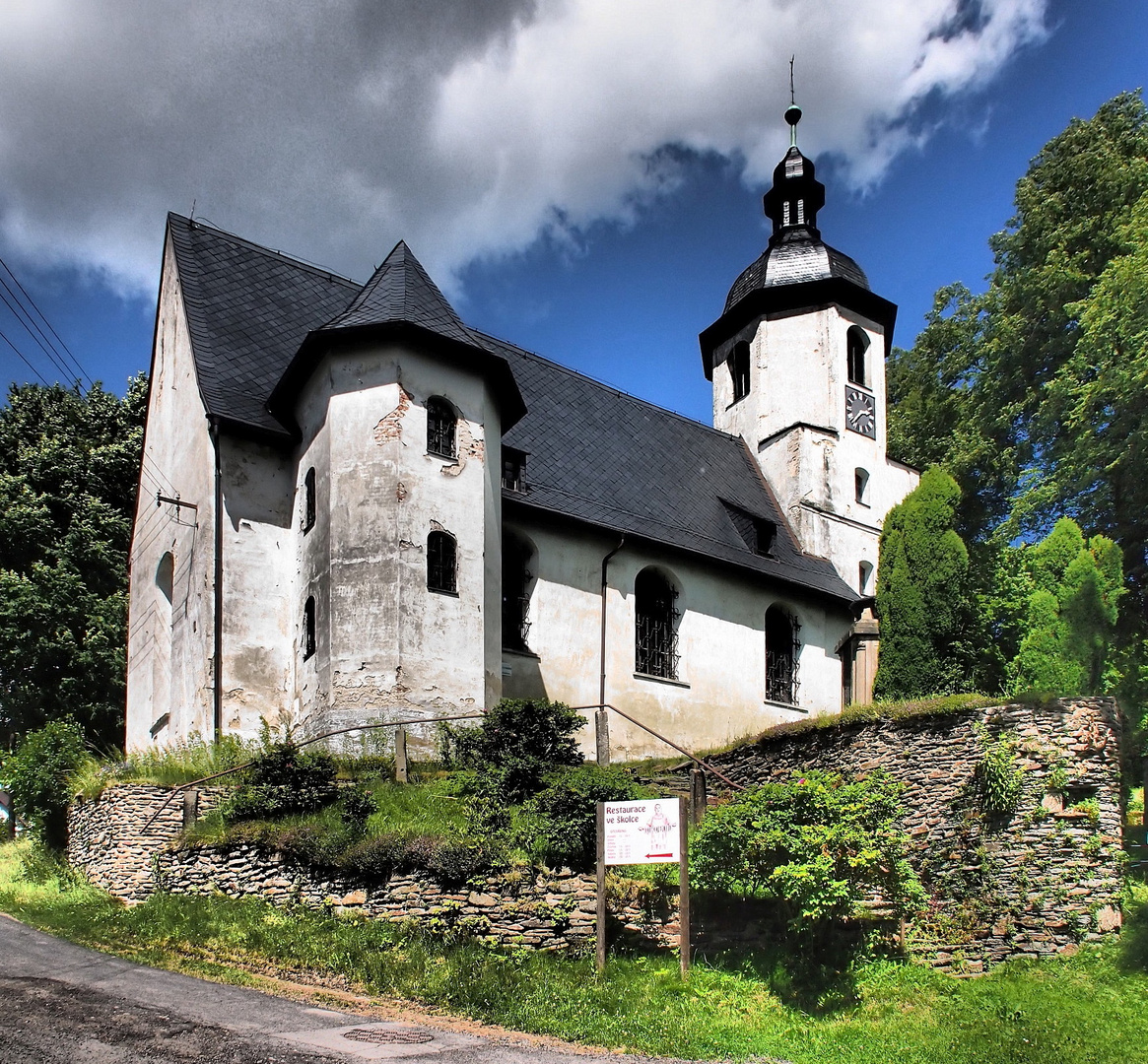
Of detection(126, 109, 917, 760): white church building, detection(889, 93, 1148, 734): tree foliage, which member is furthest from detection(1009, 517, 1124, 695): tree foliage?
detection(126, 109, 917, 760): white church building

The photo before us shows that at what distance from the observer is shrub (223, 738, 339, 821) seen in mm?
14617

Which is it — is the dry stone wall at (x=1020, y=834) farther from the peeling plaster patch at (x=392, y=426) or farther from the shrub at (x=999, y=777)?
the peeling plaster patch at (x=392, y=426)

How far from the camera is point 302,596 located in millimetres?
18969

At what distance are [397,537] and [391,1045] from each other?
965 cm

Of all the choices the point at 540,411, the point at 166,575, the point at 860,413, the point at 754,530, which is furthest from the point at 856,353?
the point at 166,575

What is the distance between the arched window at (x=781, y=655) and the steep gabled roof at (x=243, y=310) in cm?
1084

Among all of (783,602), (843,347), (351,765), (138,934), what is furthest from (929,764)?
(843,347)

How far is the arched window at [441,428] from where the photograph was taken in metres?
19.0

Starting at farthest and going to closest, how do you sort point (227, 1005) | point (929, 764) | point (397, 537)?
point (397, 537) < point (929, 764) < point (227, 1005)

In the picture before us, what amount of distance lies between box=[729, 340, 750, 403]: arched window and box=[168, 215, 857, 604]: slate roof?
170cm

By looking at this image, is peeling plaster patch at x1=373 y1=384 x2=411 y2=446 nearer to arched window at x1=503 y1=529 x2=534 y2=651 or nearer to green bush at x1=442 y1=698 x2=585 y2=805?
arched window at x1=503 y1=529 x2=534 y2=651

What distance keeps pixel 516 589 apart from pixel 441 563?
9.62 feet

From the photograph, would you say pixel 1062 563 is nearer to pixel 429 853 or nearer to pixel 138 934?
pixel 429 853

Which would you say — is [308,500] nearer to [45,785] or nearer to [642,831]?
[45,785]
